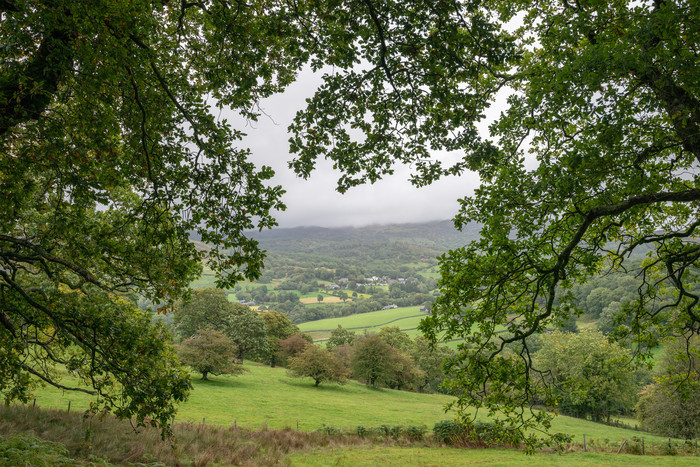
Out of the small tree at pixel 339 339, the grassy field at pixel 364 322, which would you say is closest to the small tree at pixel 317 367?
the small tree at pixel 339 339

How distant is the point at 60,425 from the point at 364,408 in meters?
26.3

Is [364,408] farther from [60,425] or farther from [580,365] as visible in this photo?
[580,365]

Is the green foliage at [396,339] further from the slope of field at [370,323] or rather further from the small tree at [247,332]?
the slope of field at [370,323]

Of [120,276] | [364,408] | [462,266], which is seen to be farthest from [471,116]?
[364,408]

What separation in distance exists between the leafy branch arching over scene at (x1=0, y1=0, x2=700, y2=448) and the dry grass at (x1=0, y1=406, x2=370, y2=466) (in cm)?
496

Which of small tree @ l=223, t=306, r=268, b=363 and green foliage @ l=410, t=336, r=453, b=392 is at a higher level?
small tree @ l=223, t=306, r=268, b=363

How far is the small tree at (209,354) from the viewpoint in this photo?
37312 mm

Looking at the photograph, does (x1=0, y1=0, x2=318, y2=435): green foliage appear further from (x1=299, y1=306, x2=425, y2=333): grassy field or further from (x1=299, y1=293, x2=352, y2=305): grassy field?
(x1=299, y1=293, x2=352, y2=305): grassy field

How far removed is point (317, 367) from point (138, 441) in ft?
108

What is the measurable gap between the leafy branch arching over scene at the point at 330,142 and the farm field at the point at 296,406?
18180 millimetres

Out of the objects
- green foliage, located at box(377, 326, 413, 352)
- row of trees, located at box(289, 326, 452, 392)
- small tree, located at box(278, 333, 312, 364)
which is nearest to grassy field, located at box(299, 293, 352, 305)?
green foliage, located at box(377, 326, 413, 352)

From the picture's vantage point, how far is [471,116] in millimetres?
6816

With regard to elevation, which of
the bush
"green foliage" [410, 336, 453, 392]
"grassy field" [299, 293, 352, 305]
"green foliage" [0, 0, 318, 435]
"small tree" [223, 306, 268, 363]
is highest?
"green foliage" [0, 0, 318, 435]

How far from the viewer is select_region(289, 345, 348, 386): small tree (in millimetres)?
44594
